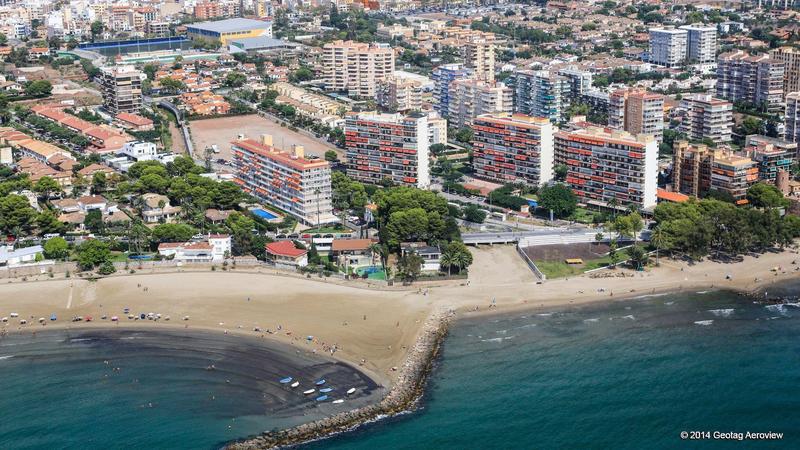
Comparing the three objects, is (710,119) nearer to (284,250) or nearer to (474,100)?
(474,100)

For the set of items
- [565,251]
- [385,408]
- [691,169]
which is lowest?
[385,408]

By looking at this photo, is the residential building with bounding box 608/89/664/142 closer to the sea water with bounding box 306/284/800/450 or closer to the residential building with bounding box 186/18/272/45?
the sea water with bounding box 306/284/800/450

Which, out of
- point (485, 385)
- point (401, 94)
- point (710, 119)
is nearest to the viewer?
point (485, 385)

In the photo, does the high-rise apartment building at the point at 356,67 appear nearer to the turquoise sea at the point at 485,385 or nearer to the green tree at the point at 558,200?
the green tree at the point at 558,200

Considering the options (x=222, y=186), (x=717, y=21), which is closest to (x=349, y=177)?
(x=222, y=186)

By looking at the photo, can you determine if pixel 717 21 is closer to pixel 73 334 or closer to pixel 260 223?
pixel 260 223

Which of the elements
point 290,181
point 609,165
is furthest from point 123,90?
point 609,165
